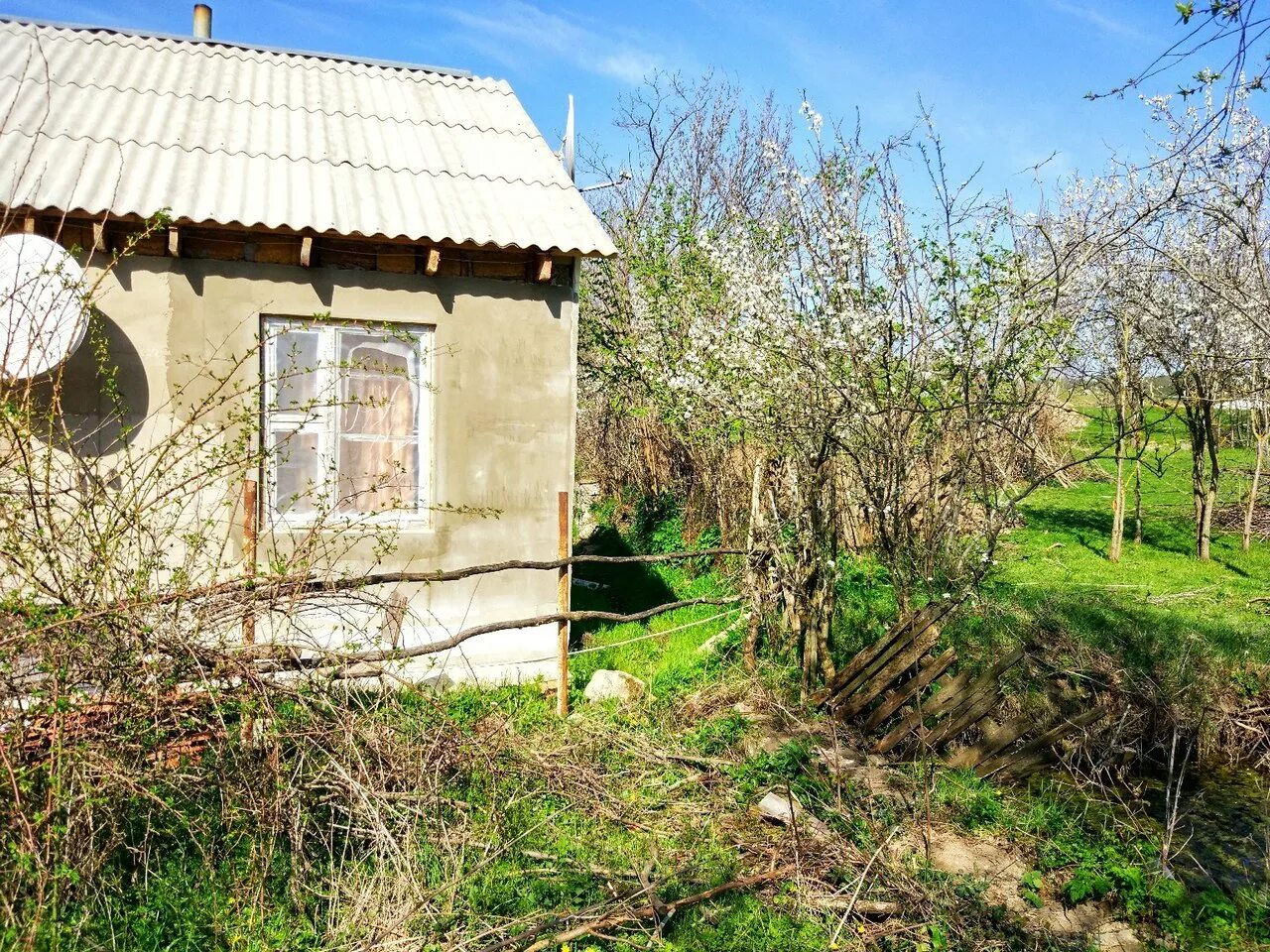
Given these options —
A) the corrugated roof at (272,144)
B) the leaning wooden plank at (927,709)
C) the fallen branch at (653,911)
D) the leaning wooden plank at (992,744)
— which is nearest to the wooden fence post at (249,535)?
the corrugated roof at (272,144)

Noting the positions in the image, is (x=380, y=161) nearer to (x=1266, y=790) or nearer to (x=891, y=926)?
(x=891, y=926)

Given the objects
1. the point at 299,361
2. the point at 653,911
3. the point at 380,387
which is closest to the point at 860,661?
the point at 653,911

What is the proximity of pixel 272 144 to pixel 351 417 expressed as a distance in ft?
8.14

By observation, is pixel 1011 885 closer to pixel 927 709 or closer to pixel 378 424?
pixel 927 709

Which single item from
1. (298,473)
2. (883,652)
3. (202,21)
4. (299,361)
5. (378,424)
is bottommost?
(883,652)

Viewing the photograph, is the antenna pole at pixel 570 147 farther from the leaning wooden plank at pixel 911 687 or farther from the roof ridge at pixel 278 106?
the leaning wooden plank at pixel 911 687

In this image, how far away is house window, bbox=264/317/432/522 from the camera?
6750 mm

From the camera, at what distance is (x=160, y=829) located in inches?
171

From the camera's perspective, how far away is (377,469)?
7047 millimetres

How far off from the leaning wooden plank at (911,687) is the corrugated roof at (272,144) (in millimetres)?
3784

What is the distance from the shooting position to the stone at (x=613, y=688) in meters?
6.94

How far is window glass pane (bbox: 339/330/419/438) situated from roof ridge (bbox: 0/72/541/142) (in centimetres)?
269

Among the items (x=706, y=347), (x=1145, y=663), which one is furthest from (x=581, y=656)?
(x=1145, y=663)

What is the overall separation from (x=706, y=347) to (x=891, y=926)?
6173mm
